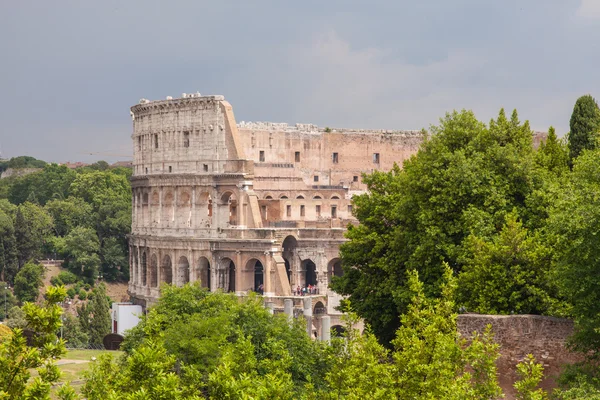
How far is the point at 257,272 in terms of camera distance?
8500 centimetres

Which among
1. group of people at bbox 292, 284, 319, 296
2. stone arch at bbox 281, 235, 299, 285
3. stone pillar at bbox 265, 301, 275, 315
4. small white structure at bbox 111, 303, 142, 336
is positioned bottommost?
small white structure at bbox 111, 303, 142, 336

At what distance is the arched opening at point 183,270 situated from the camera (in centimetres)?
8431

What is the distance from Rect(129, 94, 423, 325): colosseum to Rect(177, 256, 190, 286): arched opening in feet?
0.28

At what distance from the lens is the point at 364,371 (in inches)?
Answer: 1095

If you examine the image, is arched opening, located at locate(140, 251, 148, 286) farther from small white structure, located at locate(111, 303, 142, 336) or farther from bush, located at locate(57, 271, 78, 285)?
bush, located at locate(57, 271, 78, 285)

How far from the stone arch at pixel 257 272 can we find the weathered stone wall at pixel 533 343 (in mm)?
51125

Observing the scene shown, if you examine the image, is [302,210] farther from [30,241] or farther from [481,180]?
[481,180]

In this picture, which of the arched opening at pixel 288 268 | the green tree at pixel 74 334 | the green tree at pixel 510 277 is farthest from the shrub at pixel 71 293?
the green tree at pixel 510 277

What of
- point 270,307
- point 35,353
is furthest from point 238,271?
point 35,353

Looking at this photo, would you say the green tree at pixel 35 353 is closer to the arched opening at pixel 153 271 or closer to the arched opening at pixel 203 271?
the arched opening at pixel 203 271

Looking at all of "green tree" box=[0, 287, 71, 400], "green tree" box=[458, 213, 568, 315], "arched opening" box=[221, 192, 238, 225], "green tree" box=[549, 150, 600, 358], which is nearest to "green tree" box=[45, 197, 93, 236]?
"arched opening" box=[221, 192, 238, 225]

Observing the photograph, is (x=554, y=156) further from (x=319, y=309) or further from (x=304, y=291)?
(x=304, y=291)

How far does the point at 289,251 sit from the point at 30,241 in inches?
1285

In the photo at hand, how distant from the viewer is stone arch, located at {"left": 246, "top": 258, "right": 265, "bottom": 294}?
8056cm
